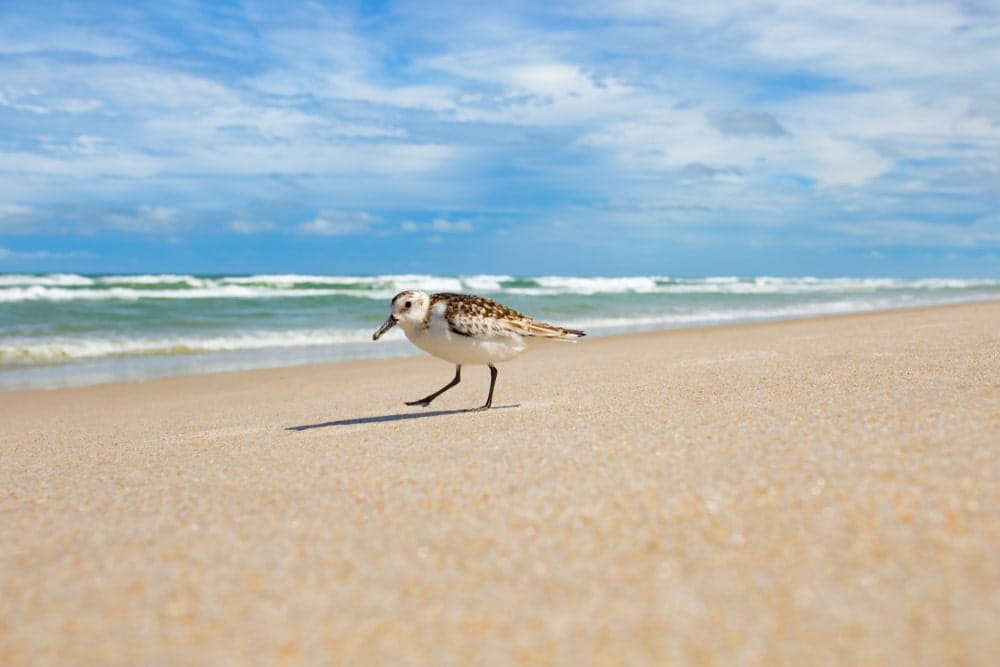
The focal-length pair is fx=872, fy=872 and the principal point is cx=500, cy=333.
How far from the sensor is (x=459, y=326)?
5.62m

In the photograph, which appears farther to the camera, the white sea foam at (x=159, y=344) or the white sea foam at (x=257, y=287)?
the white sea foam at (x=257, y=287)

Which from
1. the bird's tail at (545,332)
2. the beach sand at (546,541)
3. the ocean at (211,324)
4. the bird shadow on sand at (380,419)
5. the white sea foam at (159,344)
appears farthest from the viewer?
the white sea foam at (159,344)

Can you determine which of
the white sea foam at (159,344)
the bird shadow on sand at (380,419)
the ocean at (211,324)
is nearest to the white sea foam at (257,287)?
the ocean at (211,324)

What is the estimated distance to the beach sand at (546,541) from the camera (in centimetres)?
189

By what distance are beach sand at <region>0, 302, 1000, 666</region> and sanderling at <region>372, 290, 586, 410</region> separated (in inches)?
42.8

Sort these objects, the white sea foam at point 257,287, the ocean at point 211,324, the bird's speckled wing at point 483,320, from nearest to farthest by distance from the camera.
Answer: the bird's speckled wing at point 483,320
the ocean at point 211,324
the white sea foam at point 257,287

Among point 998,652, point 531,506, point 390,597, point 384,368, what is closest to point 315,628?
point 390,597

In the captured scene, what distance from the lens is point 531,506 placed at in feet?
9.05

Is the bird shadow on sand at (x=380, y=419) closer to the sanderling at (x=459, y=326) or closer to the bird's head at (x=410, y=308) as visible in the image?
the sanderling at (x=459, y=326)

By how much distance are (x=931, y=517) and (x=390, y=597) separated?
57.6 inches

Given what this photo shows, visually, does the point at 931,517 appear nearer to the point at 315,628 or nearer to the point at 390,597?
the point at 390,597

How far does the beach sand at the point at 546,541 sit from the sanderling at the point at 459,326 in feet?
3.57

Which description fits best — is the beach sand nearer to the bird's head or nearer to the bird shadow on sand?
the bird shadow on sand

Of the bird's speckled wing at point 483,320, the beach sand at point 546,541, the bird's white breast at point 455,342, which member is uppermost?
the bird's speckled wing at point 483,320
